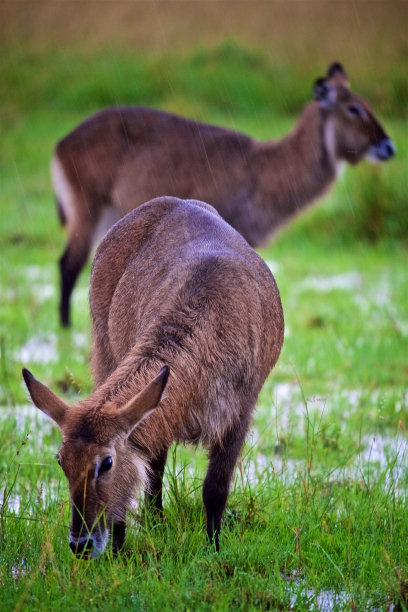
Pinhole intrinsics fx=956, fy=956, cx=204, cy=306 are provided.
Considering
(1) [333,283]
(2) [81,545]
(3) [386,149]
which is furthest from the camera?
(1) [333,283]

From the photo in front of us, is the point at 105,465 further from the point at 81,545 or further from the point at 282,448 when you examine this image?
the point at 282,448

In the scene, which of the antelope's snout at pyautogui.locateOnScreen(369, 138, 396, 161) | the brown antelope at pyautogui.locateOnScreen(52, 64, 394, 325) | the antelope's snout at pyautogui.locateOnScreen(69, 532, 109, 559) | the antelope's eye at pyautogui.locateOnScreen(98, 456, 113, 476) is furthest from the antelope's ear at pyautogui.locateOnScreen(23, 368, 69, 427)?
the antelope's snout at pyautogui.locateOnScreen(369, 138, 396, 161)

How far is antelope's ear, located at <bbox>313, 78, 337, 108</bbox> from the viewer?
22.8ft

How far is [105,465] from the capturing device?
252cm

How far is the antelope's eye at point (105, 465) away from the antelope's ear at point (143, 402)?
0.09 metres

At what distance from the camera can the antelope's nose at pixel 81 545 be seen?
8.04 ft

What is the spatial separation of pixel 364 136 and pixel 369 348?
1917 millimetres

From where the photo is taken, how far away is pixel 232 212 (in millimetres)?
6566

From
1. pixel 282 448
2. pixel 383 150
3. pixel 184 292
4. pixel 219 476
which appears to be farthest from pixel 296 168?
pixel 219 476

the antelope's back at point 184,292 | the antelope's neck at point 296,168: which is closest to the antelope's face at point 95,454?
the antelope's back at point 184,292

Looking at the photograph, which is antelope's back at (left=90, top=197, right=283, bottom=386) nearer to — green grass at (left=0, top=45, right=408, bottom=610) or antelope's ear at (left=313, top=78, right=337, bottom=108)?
green grass at (left=0, top=45, right=408, bottom=610)

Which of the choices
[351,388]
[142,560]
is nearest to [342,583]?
[142,560]

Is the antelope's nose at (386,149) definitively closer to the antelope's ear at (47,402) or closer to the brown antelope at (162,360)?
the brown antelope at (162,360)

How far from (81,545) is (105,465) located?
0.21m
